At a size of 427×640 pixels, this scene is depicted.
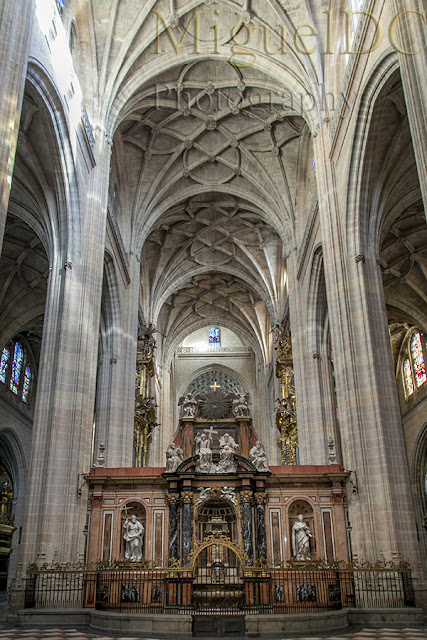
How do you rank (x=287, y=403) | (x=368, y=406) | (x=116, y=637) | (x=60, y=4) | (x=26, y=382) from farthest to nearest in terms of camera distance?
(x=26, y=382) < (x=287, y=403) < (x=60, y=4) < (x=368, y=406) < (x=116, y=637)

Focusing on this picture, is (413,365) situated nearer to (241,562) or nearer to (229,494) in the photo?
(229,494)

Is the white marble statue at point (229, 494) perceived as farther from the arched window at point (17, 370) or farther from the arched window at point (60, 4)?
the arched window at point (17, 370)

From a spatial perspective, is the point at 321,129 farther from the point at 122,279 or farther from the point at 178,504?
the point at 178,504

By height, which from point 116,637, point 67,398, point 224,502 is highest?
point 67,398

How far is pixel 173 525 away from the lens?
15.2 metres

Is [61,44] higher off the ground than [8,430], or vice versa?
[61,44]

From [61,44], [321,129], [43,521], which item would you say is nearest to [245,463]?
[43,521]

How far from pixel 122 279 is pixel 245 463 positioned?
426 inches

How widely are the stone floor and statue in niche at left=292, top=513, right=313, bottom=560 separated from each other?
439cm

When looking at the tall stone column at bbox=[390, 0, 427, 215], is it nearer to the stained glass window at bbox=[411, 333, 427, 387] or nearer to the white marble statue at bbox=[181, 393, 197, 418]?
the white marble statue at bbox=[181, 393, 197, 418]

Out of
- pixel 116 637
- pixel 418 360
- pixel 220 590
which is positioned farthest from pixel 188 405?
pixel 418 360

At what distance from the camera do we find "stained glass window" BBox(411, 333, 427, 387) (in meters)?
27.5

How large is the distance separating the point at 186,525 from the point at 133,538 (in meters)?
1.36

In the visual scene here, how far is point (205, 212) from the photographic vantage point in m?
31.2
